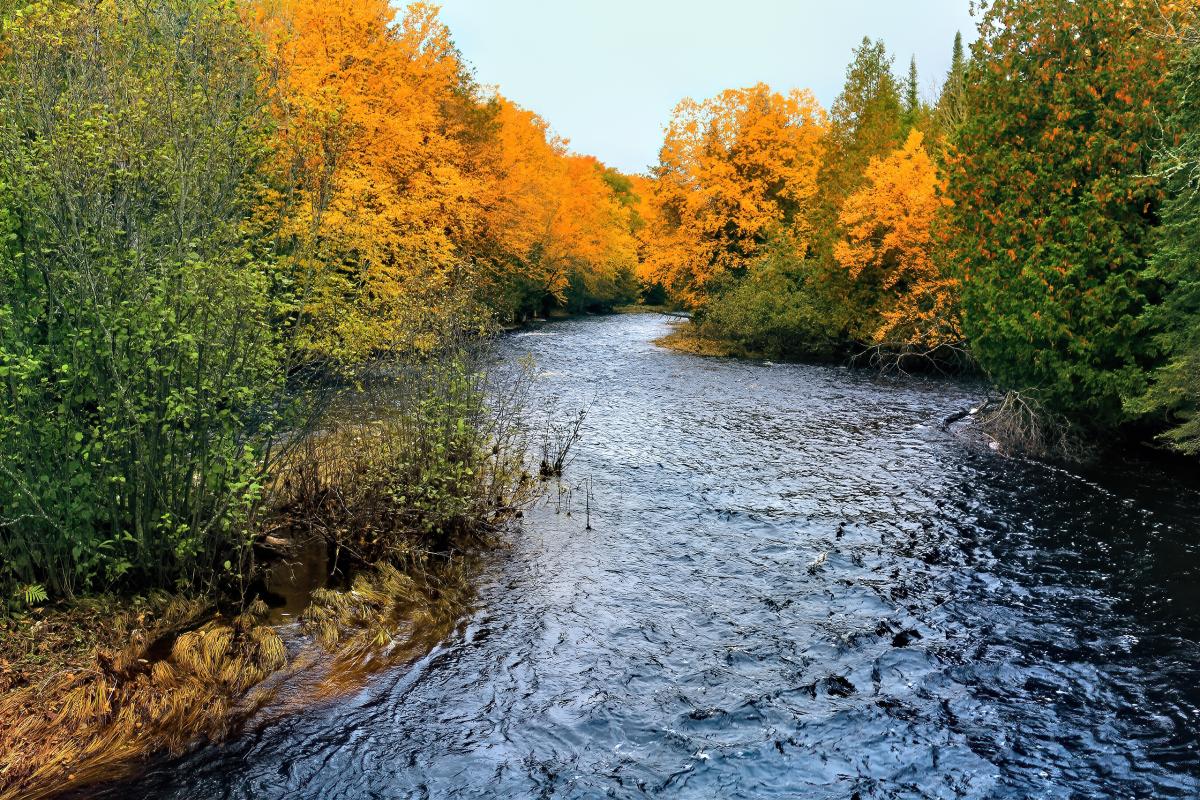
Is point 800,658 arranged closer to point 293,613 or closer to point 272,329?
point 293,613

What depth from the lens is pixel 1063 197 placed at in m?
16.5

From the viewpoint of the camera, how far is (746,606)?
10289mm

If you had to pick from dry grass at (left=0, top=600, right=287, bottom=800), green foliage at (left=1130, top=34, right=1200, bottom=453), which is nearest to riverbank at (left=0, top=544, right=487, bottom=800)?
dry grass at (left=0, top=600, right=287, bottom=800)

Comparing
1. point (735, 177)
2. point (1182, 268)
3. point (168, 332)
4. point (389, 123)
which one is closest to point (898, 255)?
point (735, 177)

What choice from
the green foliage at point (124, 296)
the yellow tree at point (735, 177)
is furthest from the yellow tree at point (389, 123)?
the yellow tree at point (735, 177)

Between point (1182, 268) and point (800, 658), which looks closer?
point (800, 658)

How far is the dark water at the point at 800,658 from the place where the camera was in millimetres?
6945

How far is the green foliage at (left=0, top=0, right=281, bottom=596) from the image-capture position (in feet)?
25.5

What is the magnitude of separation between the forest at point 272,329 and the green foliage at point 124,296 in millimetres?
43

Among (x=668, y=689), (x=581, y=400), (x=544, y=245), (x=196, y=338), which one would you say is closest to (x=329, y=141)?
(x=196, y=338)

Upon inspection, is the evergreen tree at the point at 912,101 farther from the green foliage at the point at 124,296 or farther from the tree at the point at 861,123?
the green foliage at the point at 124,296

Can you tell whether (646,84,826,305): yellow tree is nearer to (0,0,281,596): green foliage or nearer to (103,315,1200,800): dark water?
(103,315,1200,800): dark water

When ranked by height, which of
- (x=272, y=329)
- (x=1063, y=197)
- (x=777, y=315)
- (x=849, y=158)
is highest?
(x=849, y=158)

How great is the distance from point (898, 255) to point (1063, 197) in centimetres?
1400
